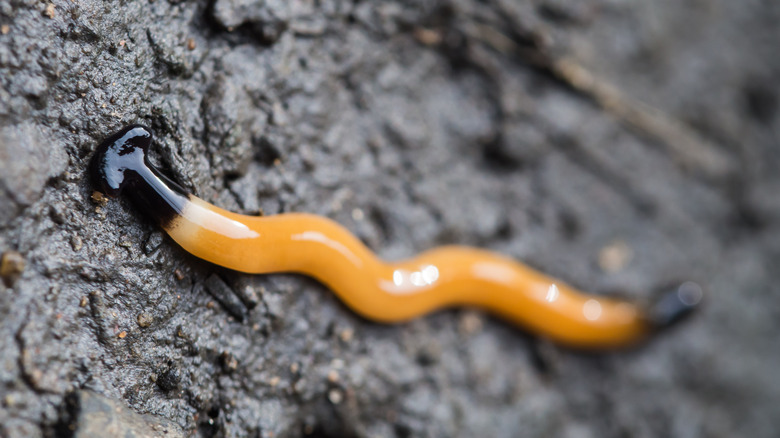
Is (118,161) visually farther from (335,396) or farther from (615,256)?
(615,256)

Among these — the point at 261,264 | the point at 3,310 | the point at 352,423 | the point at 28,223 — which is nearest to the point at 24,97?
the point at 28,223

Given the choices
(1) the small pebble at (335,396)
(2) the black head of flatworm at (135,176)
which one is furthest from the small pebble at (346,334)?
(2) the black head of flatworm at (135,176)

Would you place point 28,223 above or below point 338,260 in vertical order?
above

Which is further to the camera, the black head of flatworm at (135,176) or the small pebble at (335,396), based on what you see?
the small pebble at (335,396)

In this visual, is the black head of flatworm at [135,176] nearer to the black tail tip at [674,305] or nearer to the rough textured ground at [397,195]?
the rough textured ground at [397,195]

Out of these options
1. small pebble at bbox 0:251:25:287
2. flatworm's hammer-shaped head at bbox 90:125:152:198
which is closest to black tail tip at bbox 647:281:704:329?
flatworm's hammer-shaped head at bbox 90:125:152:198

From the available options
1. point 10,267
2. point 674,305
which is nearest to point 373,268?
point 10,267

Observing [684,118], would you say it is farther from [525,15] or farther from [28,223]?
[28,223]
